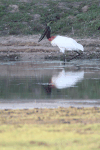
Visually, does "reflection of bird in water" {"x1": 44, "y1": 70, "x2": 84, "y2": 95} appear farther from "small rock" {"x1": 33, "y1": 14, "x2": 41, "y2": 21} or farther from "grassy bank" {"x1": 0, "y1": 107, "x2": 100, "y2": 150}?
"small rock" {"x1": 33, "y1": 14, "x2": 41, "y2": 21}

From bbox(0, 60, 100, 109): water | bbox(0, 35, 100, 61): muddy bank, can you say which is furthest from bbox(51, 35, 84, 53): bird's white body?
bbox(0, 60, 100, 109): water

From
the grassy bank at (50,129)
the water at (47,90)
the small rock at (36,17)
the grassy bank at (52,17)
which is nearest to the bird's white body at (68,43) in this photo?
the water at (47,90)

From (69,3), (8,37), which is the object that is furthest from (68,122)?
(69,3)

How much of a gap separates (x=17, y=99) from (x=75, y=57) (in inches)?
465

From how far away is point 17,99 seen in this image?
298 inches

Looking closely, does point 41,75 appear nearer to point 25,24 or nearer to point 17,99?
point 17,99

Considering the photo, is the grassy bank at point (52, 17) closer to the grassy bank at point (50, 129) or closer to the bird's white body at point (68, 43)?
the bird's white body at point (68, 43)

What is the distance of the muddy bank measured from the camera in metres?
20.3

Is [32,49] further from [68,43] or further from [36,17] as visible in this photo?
[36,17]

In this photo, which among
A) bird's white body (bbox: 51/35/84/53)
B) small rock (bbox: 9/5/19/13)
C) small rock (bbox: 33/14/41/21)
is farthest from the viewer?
small rock (bbox: 9/5/19/13)

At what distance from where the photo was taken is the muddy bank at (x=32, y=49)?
20.3 metres

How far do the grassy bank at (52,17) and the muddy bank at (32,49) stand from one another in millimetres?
1495

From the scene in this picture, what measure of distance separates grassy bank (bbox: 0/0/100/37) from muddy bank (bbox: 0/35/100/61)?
4.90 ft

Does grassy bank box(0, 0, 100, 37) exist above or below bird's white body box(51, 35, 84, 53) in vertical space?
above
